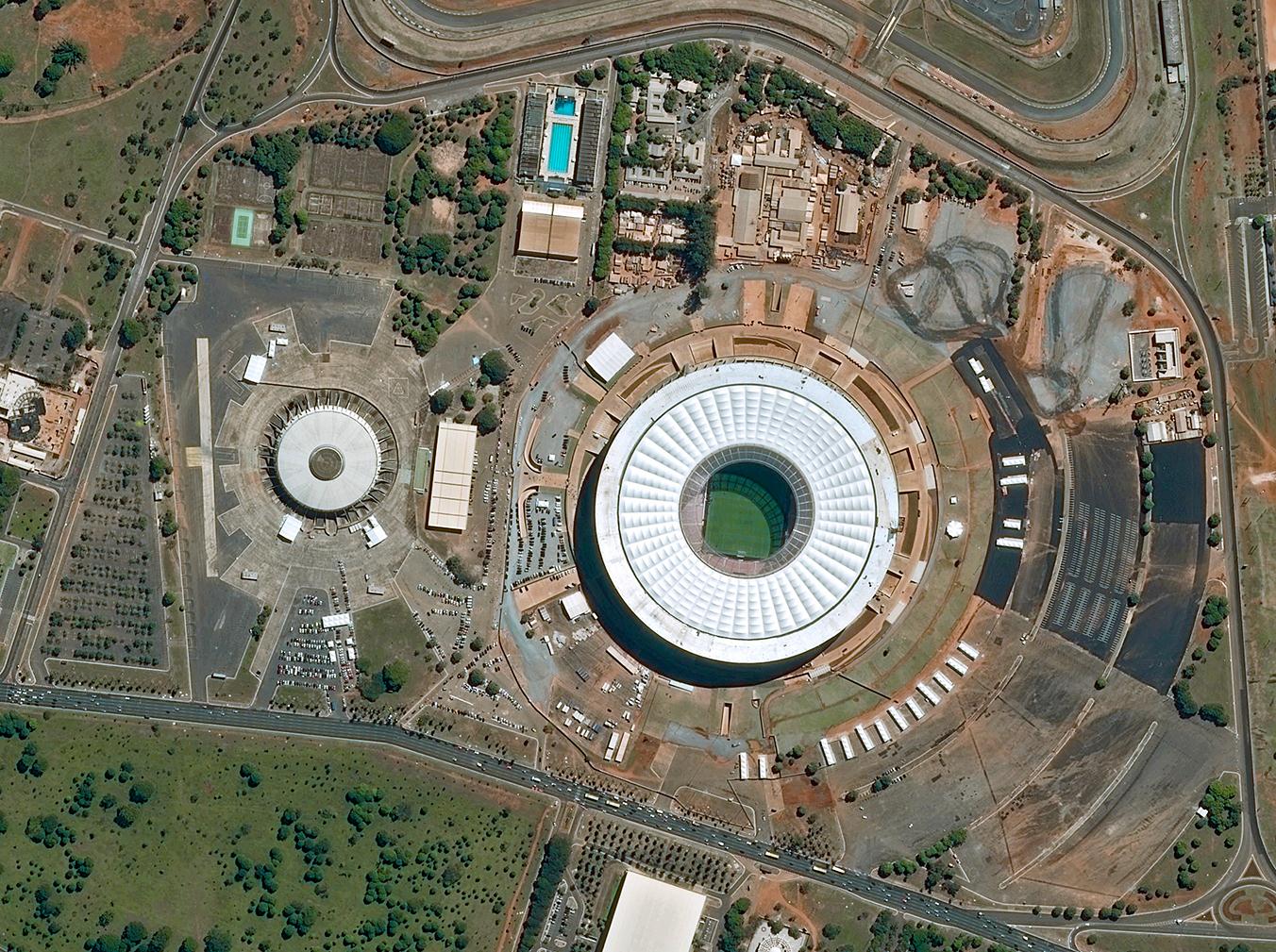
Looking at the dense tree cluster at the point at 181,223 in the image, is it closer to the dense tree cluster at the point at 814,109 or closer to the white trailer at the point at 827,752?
the dense tree cluster at the point at 814,109

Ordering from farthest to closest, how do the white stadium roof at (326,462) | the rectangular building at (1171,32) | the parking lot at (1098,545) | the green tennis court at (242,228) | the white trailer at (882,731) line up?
the rectangular building at (1171,32) → the green tennis court at (242,228) → the parking lot at (1098,545) → the white trailer at (882,731) → the white stadium roof at (326,462)

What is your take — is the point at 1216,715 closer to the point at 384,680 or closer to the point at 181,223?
the point at 384,680

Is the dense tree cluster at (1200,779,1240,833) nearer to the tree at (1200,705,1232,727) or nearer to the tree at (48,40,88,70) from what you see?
the tree at (1200,705,1232,727)

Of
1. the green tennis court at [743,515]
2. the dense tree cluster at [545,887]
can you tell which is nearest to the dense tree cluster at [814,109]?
the green tennis court at [743,515]

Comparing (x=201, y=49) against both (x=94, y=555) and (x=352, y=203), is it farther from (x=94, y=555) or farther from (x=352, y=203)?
(x=94, y=555)

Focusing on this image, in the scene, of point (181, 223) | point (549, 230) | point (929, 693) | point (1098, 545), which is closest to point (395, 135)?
point (549, 230)

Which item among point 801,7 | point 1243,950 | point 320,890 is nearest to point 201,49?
point 801,7
